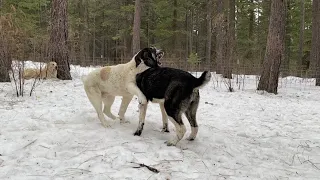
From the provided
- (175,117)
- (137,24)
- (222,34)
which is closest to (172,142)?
(175,117)

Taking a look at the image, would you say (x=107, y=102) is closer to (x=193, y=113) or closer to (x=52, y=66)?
(x=193, y=113)

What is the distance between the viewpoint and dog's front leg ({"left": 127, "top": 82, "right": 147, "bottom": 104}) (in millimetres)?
4250

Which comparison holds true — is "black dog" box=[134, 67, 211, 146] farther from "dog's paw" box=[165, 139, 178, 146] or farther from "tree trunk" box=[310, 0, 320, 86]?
"tree trunk" box=[310, 0, 320, 86]

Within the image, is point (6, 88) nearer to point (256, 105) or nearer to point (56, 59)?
point (56, 59)

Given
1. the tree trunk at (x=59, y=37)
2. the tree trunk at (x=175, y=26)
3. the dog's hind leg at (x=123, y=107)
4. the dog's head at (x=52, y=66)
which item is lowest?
the dog's hind leg at (x=123, y=107)

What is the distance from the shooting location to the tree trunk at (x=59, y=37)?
903cm

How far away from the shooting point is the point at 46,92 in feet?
23.5

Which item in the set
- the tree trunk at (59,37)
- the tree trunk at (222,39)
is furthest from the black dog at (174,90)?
the tree trunk at (222,39)

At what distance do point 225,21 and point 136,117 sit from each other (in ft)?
28.3

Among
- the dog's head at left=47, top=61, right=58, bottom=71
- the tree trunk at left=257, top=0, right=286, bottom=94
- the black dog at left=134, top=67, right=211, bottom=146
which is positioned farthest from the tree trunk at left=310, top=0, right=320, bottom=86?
the black dog at left=134, top=67, right=211, bottom=146

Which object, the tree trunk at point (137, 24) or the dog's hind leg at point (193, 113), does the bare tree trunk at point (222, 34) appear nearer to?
the tree trunk at point (137, 24)

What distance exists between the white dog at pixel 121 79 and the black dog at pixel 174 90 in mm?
117

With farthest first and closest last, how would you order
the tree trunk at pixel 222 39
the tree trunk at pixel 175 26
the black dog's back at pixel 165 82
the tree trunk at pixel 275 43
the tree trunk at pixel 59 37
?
the tree trunk at pixel 175 26 < the tree trunk at pixel 222 39 < the tree trunk at pixel 275 43 < the tree trunk at pixel 59 37 < the black dog's back at pixel 165 82

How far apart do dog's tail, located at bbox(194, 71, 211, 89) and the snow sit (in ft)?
3.02
